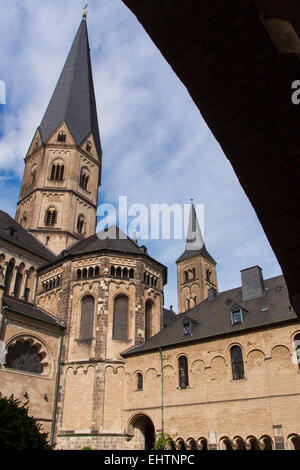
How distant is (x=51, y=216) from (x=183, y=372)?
20311 millimetres

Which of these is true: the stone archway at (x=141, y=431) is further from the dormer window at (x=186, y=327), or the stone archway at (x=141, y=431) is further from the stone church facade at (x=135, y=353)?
the dormer window at (x=186, y=327)

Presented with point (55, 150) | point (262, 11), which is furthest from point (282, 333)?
point (55, 150)

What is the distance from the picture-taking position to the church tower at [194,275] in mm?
52594

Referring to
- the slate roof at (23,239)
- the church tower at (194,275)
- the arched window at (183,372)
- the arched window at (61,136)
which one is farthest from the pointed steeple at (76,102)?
the arched window at (183,372)

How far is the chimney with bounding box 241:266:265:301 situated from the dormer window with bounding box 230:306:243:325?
9.13 feet

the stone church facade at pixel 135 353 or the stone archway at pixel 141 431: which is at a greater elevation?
the stone church facade at pixel 135 353

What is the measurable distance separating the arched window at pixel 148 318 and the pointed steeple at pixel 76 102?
20.3m

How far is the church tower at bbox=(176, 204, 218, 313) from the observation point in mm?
52594

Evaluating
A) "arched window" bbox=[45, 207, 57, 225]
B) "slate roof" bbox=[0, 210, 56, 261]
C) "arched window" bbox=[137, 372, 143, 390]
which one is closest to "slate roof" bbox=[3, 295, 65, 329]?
"slate roof" bbox=[0, 210, 56, 261]

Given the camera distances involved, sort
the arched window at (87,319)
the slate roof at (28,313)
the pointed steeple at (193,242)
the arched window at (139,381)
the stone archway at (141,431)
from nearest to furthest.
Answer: the stone archway at (141,431)
the slate roof at (28,313)
the arched window at (139,381)
the arched window at (87,319)
the pointed steeple at (193,242)

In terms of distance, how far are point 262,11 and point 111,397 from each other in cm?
2313

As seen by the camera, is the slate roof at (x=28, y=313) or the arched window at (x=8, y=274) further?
the arched window at (x=8, y=274)
